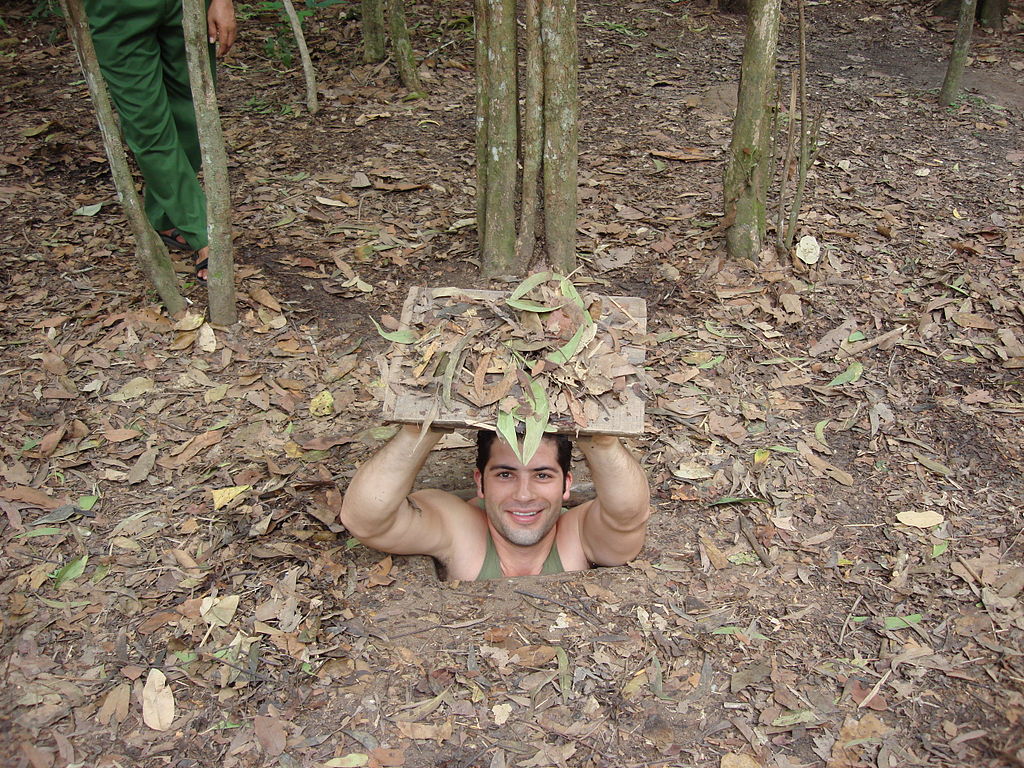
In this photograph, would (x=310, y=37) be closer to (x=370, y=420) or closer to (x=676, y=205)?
(x=676, y=205)

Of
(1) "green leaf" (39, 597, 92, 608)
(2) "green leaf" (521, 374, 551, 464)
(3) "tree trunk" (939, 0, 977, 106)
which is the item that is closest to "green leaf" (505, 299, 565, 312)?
(2) "green leaf" (521, 374, 551, 464)

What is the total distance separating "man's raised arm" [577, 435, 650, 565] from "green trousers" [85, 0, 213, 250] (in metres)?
2.83

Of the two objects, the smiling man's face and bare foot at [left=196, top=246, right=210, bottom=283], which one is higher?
bare foot at [left=196, top=246, right=210, bottom=283]

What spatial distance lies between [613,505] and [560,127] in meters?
2.09

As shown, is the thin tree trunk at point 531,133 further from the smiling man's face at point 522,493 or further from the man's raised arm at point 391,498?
the man's raised arm at point 391,498

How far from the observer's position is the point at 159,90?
184 inches

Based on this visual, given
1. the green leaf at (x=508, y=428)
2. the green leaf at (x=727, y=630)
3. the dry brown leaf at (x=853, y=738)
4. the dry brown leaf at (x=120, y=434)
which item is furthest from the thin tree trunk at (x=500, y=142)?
the dry brown leaf at (x=853, y=738)

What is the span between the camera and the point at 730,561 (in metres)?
3.72

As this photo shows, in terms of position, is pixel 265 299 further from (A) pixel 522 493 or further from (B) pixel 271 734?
(B) pixel 271 734

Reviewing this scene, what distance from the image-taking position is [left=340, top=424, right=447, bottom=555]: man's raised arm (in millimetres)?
3141

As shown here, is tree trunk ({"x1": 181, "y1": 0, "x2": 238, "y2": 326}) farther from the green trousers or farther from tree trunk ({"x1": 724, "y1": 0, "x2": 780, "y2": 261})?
tree trunk ({"x1": 724, "y1": 0, "x2": 780, "y2": 261})

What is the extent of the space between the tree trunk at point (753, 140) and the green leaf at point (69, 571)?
3739 mm

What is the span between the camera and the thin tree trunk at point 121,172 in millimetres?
4074

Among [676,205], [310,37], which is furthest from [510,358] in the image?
[310,37]
